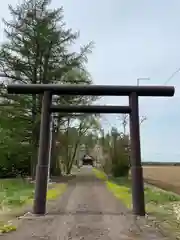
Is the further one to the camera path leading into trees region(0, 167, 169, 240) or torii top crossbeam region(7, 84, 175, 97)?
torii top crossbeam region(7, 84, 175, 97)

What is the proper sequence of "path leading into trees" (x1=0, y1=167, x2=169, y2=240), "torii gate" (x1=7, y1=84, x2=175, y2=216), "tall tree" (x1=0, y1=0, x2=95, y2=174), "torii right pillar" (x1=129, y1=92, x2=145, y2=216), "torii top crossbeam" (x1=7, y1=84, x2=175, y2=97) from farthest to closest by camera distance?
"tall tree" (x1=0, y1=0, x2=95, y2=174) < "torii top crossbeam" (x1=7, y1=84, x2=175, y2=97) < "torii gate" (x1=7, y1=84, x2=175, y2=216) < "torii right pillar" (x1=129, y1=92, x2=145, y2=216) < "path leading into trees" (x1=0, y1=167, x2=169, y2=240)

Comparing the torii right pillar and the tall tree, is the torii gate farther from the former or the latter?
the tall tree

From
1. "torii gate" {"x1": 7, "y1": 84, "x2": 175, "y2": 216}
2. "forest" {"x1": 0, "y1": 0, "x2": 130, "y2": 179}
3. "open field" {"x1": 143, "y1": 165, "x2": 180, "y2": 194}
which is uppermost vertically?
"forest" {"x1": 0, "y1": 0, "x2": 130, "y2": 179}

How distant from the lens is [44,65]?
914 inches

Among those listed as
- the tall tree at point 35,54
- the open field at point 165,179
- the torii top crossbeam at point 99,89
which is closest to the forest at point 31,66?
the tall tree at point 35,54

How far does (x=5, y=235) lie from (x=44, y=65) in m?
17.6

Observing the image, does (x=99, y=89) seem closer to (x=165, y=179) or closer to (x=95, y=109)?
(x=95, y=109)

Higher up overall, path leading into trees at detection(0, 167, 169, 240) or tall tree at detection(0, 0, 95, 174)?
tall tree at detection(0, 0, 95, 174)

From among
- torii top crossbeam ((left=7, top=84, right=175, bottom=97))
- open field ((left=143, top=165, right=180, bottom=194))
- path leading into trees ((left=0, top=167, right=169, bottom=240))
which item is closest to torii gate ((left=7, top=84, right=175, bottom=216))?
torii top crossbeam ((left=7, top=84, right=175, bottom=97))

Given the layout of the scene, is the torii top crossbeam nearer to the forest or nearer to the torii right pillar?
the torii right pillar

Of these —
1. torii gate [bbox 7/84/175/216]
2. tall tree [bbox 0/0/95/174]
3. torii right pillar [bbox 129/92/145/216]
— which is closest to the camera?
torii right pillar [bbox 129/92/145/216]

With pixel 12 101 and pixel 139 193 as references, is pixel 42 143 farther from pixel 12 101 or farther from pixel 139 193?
pixel 12 101

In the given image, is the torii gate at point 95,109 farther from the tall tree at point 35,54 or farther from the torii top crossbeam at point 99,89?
the tall tree at point 35,54

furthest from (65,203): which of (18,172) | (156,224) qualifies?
(18,172)
